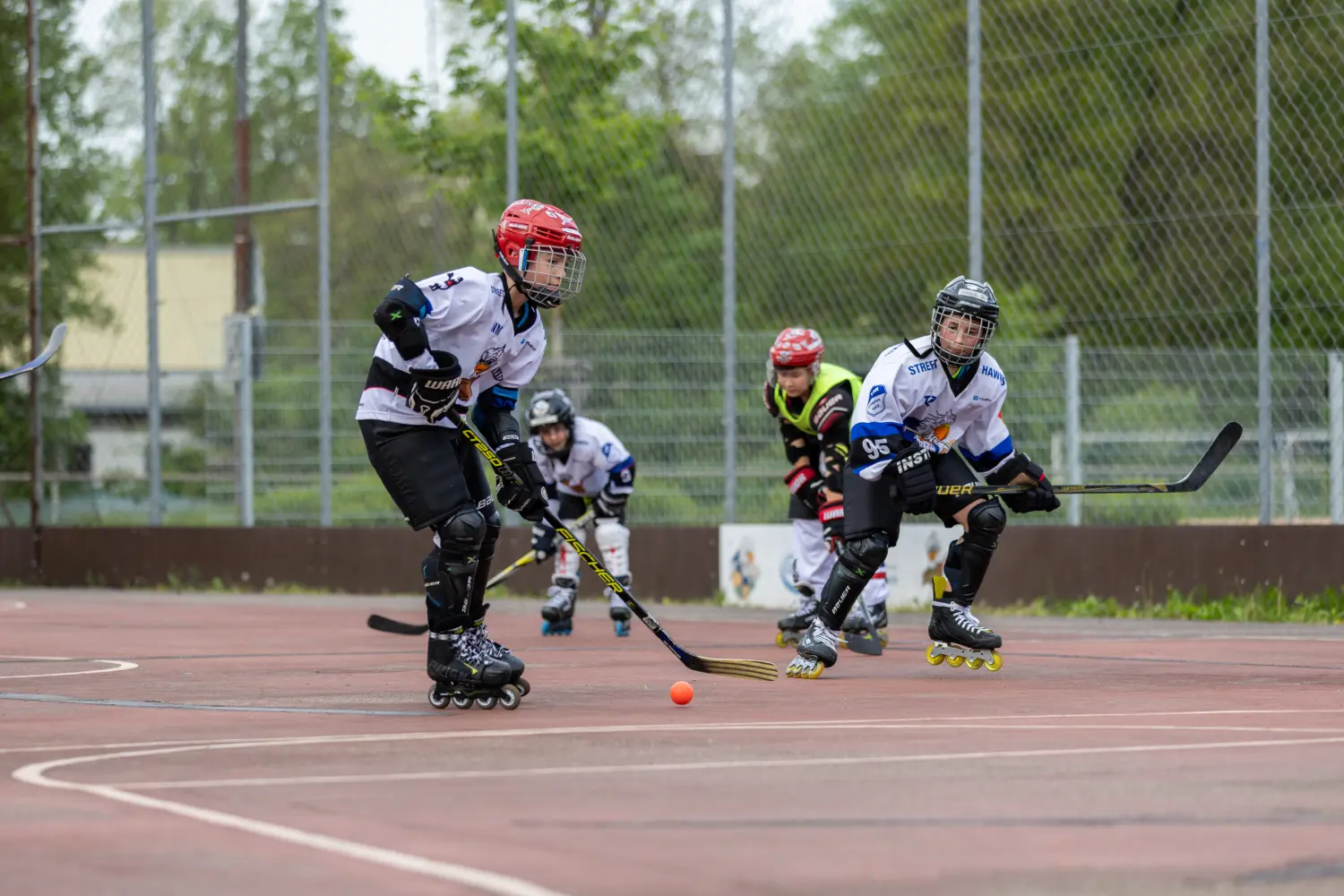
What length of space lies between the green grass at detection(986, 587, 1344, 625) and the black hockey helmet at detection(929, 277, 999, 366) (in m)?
5.52

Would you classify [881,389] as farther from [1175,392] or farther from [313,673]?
[1175,392]

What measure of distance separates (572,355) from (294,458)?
124 inches

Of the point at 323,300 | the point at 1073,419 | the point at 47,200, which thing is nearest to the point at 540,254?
the point at 1073,419

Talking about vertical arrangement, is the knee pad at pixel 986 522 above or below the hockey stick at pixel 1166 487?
below

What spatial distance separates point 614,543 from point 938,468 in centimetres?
397

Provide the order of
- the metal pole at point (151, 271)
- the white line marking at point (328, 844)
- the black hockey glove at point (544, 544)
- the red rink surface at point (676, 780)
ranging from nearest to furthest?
1. the white line marking at point (328, 844)
2. the red rink surface at point (676, 780)
3. the black hockey glove at point (544, 544)
4. the metal pole at point (151, 271)

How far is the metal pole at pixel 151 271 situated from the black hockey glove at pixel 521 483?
43.0ft

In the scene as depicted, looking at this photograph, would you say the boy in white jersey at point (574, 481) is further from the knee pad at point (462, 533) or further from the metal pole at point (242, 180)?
the metal pole at point (242, 180)

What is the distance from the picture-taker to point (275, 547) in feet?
64.4

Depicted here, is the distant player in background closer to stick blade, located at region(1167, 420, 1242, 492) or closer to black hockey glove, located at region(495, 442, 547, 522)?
stick blade, located at region(1167, 420, 1242, 492)

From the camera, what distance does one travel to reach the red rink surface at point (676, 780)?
4336 millimetres

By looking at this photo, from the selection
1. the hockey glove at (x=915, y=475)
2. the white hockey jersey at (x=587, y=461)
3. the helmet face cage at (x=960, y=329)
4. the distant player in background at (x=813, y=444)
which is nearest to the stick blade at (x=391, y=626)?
the white hockey jersey at (x=587, y=461)

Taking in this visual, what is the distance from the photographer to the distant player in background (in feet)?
37.7

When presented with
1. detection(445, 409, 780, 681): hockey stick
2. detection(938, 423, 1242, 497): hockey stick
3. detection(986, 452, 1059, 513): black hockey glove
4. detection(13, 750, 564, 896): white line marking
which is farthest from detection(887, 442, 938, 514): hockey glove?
detection(13, 750, 564, 896): white line marking
